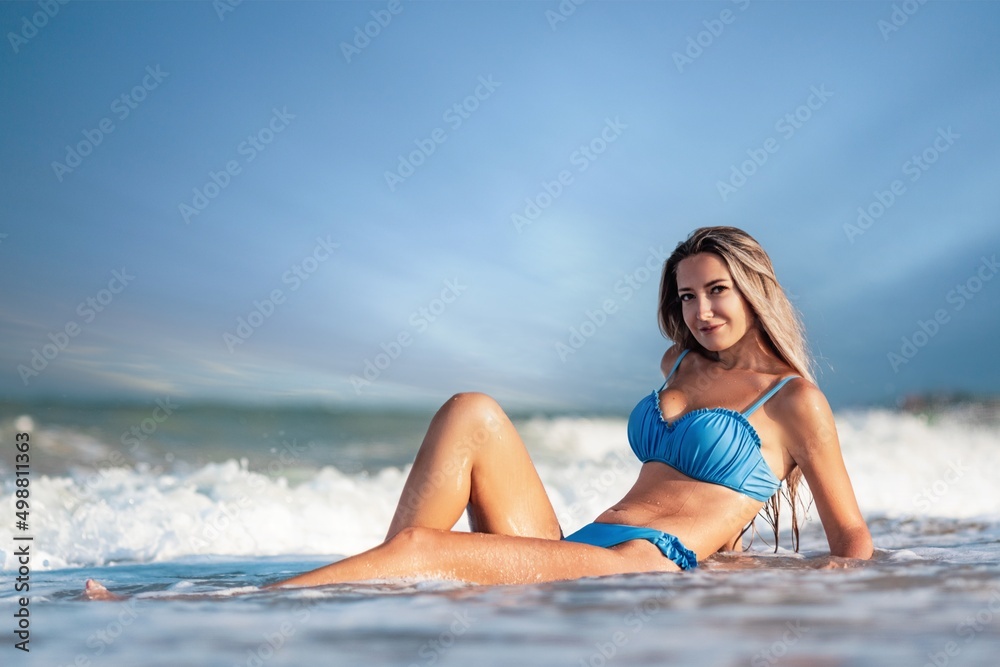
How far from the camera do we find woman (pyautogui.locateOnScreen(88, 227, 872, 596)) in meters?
2.72

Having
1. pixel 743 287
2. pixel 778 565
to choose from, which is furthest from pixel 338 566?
pixel 743 287

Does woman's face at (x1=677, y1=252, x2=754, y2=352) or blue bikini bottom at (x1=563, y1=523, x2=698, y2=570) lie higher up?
woman's face at (x1=677, y1=252, x2=754, y2=352)

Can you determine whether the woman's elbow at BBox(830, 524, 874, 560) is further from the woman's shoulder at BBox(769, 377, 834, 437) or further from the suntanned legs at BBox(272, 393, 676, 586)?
the suntanned legs at BBox(272, 393, 676, 586)

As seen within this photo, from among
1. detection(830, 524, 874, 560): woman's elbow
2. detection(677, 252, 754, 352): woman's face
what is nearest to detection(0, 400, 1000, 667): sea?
detection(830, 524, 874, 560): woman's elbow

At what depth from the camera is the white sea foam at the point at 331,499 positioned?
19.2 feet

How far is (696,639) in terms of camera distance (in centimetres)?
177

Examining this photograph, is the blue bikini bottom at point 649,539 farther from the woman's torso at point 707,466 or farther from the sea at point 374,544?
the sea at point 374,544

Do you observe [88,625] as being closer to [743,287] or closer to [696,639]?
[696,639]

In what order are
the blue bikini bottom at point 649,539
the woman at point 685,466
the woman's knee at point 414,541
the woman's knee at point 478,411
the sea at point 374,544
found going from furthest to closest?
the woman's knee at point 478,411 < the blue bikini bottom at point 649,539 < the woman at point 685,466 < the woman's knee at point 414,541 < the sea at point 374,544

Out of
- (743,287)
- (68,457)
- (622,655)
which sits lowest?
(622,655)

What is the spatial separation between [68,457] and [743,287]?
24.2ft

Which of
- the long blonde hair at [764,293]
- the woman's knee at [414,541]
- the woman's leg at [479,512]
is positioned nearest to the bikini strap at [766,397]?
the long blonde hair at [764,293]

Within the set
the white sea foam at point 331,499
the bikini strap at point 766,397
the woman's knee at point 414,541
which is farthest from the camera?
the white sea foam at point 331,499

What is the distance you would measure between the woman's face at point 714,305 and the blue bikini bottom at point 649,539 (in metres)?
0.88
